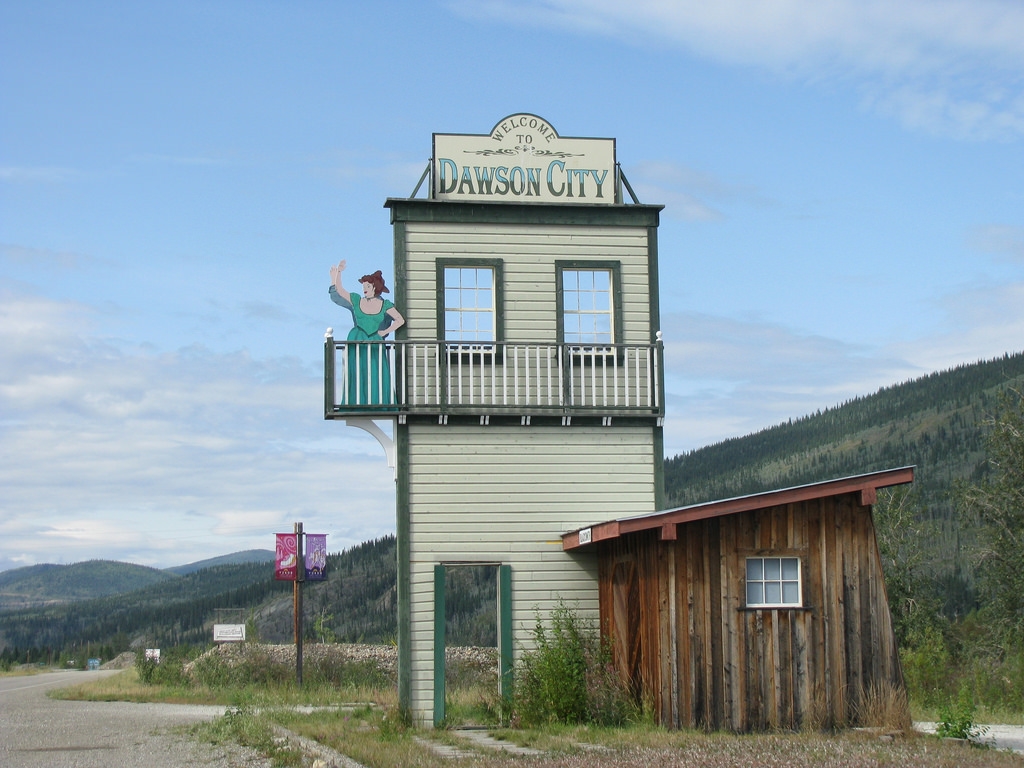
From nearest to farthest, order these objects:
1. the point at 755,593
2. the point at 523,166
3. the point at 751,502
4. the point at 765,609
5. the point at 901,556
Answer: the point at 751,502, the point at 765,609, the point at 755,593, the point at 523,166, the point at 901,556

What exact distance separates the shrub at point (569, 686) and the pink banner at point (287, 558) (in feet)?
56.7

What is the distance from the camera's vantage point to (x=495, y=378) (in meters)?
19.1

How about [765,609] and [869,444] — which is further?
[869,444]

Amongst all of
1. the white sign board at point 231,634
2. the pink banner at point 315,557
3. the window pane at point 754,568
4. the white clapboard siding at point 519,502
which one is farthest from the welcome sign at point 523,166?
the white sign board at point 231,634

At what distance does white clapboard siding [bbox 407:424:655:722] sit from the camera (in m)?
18.6

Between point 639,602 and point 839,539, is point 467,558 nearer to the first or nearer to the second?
point 639,602

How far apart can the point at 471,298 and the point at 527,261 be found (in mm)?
1057

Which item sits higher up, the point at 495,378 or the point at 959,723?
the point at 495,378

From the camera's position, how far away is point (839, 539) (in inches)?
667

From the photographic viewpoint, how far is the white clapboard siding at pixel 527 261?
19406 mm

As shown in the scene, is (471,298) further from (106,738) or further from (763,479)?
(763,479)

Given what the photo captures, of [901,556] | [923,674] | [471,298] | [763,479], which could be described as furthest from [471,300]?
[763,479]

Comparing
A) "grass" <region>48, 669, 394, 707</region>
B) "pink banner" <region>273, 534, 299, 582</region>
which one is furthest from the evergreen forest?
"grass" <region>48, 669, 394, 707</region>

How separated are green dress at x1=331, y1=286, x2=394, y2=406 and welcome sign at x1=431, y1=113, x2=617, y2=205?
222cm
